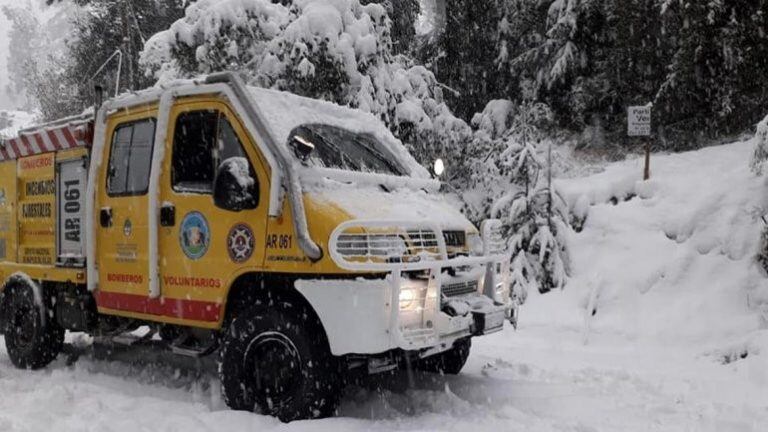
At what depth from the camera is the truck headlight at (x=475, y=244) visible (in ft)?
18.2

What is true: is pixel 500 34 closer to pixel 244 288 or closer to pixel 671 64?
pixel 671 64

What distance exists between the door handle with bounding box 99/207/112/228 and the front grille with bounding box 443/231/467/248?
309cm

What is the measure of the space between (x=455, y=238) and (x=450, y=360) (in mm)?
1565

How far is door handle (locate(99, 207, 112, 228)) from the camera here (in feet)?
20.0

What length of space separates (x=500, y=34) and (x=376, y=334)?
40.1 feet

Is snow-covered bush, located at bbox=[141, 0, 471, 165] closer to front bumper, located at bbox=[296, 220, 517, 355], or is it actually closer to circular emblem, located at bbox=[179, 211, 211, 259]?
circular emblem, located at bbox=[179, 211, 211, 259]

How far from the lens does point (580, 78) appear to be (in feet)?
47.1

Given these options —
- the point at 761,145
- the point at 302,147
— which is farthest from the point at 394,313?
the point at 761,145

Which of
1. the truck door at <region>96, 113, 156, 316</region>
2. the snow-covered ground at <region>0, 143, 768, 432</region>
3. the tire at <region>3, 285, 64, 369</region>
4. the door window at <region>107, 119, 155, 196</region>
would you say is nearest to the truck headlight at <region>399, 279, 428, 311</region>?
the snow-covered ground at <region>0, 143, 768, 432</region>

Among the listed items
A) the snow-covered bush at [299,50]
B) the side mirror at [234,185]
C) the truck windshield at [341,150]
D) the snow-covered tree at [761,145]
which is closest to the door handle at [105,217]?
the side mirror at [234,185]

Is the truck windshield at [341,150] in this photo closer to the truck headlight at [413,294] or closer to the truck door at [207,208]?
the truck door at [207,208]

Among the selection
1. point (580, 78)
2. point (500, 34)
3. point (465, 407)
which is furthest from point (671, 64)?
point (465, 407)

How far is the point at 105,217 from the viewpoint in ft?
20.1

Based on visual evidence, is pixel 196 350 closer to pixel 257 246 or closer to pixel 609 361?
pixel 257 246
